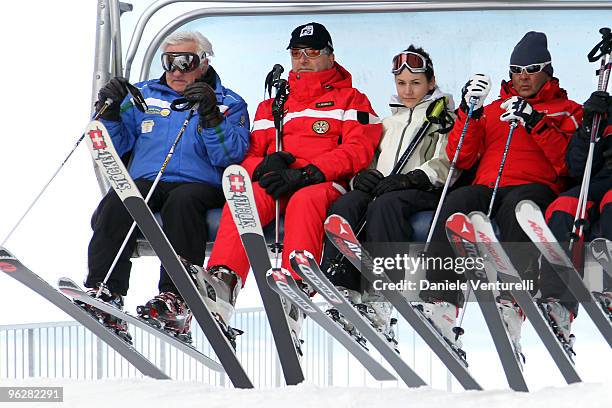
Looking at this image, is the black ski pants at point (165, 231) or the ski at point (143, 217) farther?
the black ski pants at point (165, 231)

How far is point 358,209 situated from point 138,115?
1298 millimetres

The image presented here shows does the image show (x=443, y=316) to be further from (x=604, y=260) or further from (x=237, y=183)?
(x=237, y=183)

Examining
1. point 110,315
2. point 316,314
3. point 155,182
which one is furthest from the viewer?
point 155,182

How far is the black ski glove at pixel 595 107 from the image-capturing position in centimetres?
445

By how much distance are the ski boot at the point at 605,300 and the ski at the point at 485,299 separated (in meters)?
0.39

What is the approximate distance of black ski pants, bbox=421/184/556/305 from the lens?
4.36 metres

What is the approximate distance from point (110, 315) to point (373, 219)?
4.01ft

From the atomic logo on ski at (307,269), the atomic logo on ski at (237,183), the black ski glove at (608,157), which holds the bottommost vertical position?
the atomic logo on ski at (307,269)

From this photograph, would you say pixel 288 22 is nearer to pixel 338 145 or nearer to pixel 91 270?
pixel 338 145

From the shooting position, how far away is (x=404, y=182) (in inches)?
184

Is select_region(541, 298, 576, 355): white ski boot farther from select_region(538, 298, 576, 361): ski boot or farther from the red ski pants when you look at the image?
the red ski pants

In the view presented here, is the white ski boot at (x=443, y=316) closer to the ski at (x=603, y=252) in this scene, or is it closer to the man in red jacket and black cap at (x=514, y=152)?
the man in red jacket and black cap at (x=514, y=152)

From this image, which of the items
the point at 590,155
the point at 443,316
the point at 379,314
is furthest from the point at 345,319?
the point at 590,155

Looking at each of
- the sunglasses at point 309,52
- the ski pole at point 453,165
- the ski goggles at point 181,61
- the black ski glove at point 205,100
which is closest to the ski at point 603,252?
the ski pole at point 453,165
